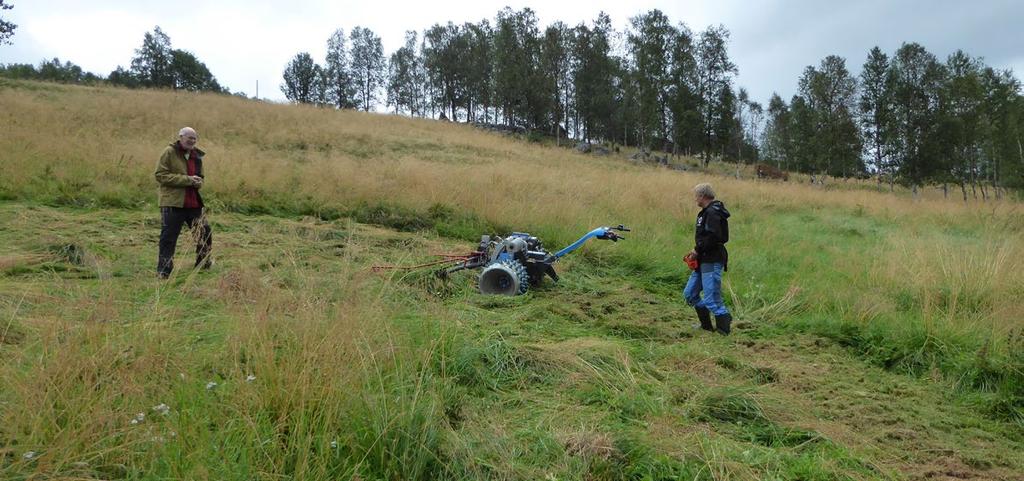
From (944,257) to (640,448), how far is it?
6.53 metres

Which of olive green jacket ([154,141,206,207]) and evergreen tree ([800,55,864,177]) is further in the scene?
evergreen tree ([800,55,864,177])

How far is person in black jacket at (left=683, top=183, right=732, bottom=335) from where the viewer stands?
5281 millimetres

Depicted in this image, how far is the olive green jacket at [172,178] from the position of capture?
579cm

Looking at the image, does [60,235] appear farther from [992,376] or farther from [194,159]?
[992,376]

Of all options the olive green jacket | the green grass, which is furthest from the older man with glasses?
the green grass

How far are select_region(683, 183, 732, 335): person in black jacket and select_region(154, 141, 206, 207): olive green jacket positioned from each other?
5302 millimetres

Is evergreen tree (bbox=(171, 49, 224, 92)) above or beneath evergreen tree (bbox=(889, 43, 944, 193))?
above

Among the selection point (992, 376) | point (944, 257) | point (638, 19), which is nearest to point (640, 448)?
point (992, 376)

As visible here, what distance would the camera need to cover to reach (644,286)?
7.32 metres

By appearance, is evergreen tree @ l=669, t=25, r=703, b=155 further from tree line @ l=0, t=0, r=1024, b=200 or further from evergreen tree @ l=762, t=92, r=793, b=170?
evergreen tree @ l=762, t=92, r=793, b=170

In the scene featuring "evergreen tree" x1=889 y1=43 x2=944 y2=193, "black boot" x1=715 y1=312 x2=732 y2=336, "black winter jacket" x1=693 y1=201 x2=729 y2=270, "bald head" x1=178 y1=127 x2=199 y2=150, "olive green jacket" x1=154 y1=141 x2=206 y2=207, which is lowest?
"black boot" x1=715 y1=312 x2=732 y2=336

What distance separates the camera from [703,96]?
3603 cm

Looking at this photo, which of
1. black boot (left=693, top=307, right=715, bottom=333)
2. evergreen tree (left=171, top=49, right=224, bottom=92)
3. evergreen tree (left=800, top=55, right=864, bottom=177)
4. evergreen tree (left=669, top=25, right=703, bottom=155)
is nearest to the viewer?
black boot (left=693, top=307, right=715, bottom=333)

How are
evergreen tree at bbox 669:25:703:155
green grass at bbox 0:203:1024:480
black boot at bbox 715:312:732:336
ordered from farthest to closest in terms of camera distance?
evergreen tree at bbox 669:25:703:155
black boot at bbox 715:312:732:336
green grass at bbox 0:203:1024:480
